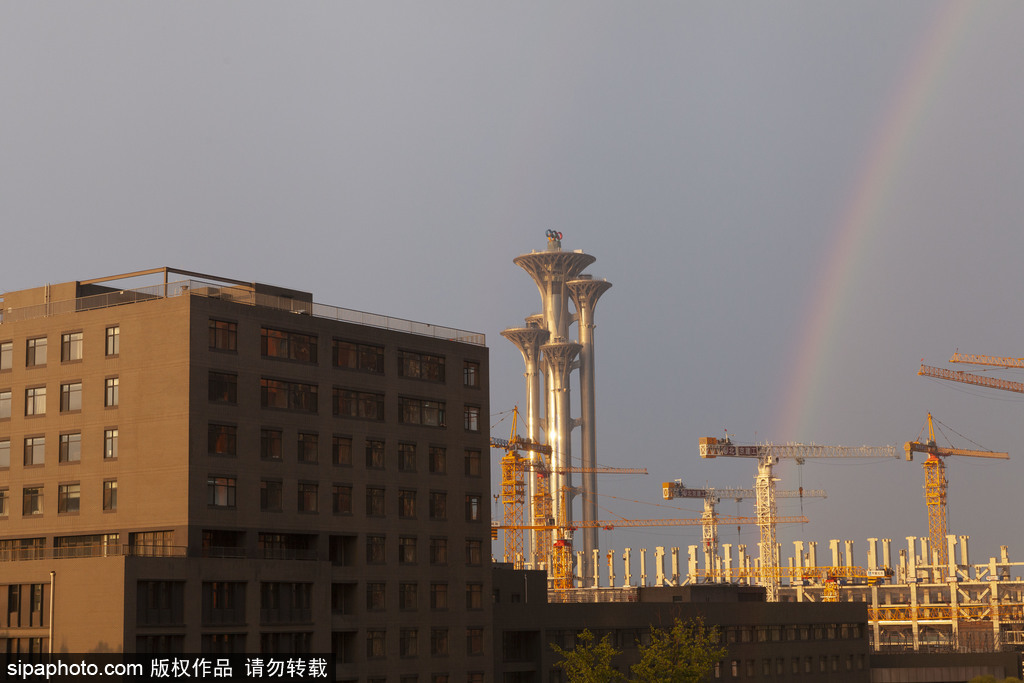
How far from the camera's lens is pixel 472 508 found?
116 m

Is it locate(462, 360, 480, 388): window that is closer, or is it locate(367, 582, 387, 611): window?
locate(367, 582, 387, 611): window

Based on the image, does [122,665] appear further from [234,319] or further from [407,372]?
[407,372]

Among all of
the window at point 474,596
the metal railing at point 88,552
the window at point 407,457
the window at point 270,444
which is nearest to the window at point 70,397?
the metal railing at point 88,552

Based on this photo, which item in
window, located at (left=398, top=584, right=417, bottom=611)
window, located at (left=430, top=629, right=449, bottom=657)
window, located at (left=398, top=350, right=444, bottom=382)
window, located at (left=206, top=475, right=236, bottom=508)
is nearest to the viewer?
window, located at (left=206, top=475, right=236, bottom=508)

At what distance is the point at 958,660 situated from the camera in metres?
172

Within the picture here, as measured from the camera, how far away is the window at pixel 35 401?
10256 cm

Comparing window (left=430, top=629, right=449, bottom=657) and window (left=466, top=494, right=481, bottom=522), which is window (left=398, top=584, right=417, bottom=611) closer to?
window (left=430, top=629, right=449, bottom=657)

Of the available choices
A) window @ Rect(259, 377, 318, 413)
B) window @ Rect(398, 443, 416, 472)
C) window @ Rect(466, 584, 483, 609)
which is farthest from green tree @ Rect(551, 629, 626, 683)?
window @ Rect(259, 377, 318, 413)

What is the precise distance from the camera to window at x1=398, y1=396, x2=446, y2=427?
366 feet

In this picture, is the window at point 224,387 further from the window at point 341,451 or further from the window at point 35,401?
Result: the window at point 35,401

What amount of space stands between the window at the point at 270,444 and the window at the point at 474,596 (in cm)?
2324

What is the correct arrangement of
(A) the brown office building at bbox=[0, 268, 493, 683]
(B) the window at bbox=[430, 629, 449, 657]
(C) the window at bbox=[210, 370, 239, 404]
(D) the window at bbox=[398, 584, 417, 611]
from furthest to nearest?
(B) the window at bbox=[430, 629, 449, 657]
(D) the window at bbox=[398, 584, 417, 611]
(C) the window at bbox=[210, 370, 239, 404]
(A) the brown office building at bbox=[0, 268, 493, 683]

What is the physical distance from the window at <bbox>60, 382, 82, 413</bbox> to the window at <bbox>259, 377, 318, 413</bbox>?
14.6 meters

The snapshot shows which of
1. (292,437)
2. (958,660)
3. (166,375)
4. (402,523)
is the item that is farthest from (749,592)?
(166,375)
